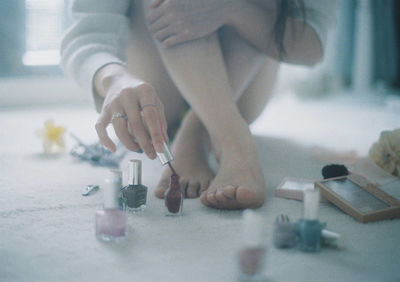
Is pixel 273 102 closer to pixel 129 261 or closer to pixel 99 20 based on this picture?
pixel 99 20

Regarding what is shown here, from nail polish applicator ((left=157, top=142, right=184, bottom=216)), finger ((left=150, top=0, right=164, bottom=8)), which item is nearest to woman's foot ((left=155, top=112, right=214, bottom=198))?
nail polish applicator ((left=157, top=142, right=184, bottom=216))

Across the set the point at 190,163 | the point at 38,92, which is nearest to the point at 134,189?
the point at 190,163

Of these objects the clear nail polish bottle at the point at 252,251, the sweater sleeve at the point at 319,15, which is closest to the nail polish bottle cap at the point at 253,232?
the clear nail polish bottle at the point at 252,251

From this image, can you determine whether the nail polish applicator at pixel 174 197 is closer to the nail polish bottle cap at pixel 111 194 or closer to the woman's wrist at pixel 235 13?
the nail polish bottle cap at pixel 111 194

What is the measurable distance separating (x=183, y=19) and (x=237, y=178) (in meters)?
0.39

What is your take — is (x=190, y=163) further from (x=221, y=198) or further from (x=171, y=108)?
(x=171, y=108)

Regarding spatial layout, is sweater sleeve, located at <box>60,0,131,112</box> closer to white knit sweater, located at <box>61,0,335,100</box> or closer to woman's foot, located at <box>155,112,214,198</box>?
white knit sweater, located at <box>61,0,335,100</box>

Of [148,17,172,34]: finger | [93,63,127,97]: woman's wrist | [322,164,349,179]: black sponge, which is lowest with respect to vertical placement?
[322,164,349,179]: black sponge

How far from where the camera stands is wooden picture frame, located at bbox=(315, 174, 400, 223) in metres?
0.92

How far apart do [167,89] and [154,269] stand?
793mm

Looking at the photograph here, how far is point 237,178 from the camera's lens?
1.00 metres

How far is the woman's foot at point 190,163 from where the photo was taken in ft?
3.51

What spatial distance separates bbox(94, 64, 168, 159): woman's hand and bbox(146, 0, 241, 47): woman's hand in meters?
0.23

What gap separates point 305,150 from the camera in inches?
59.1
